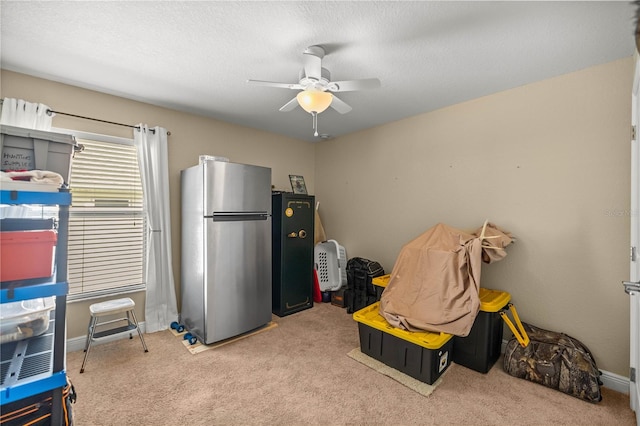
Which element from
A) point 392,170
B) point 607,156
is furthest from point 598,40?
point 392,170

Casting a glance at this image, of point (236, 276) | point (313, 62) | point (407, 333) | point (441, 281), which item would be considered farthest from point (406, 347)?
point (313, 62)

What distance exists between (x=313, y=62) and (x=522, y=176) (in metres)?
2.16

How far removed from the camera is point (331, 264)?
13.8 ft

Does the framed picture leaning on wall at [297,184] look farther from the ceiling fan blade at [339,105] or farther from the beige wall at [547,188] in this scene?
the ceiling fan blade at [339,105]

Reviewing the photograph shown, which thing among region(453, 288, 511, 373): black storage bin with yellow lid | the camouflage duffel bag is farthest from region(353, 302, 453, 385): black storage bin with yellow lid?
the camouflage duffel bag

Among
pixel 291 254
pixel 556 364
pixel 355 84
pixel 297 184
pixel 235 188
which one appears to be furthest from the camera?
pixel 297 184

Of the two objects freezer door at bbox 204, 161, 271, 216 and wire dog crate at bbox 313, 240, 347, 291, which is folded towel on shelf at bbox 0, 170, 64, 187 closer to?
freezer door at bbox 204, 161, 271, 216

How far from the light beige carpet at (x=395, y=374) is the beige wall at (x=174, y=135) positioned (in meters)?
2.22

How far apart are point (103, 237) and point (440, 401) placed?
10.9 feet

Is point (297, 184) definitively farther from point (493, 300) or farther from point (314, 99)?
point (493, 300)

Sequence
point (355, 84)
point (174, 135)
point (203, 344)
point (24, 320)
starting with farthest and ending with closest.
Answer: point (174, 135), point (203, 344), point (355, 84), point (24, 320)

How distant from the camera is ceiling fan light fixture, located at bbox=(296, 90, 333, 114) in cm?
194

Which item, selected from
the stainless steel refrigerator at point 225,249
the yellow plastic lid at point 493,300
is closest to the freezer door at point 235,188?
the stainless steel refrigerator at point 225,249

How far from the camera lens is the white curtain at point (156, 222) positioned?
9.60 feet
